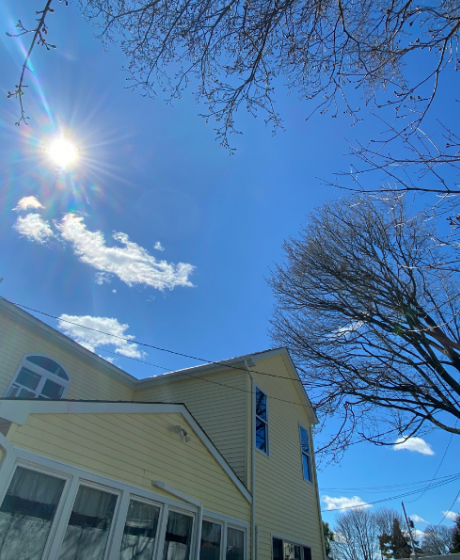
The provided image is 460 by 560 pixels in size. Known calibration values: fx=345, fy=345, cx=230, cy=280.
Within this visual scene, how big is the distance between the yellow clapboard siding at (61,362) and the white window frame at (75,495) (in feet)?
15.0

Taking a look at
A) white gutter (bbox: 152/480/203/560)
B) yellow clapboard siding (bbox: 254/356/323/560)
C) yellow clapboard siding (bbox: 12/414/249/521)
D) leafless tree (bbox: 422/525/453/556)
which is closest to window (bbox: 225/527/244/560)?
yellow clapboard siding (bbox: 12/414/249/521)

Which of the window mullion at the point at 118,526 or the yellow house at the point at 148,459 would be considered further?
the window mullion at the point at 118,526

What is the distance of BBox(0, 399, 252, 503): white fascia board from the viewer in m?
3.84

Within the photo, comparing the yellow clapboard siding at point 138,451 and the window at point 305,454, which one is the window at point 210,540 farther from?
the window at point 305,454

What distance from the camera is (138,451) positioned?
539 cm

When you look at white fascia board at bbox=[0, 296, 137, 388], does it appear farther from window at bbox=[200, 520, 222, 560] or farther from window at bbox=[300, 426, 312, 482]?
window at bbox=[300, 426, 312, 482]

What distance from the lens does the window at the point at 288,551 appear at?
8.42 meters

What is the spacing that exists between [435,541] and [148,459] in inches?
2493

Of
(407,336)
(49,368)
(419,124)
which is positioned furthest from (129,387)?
(419,124)

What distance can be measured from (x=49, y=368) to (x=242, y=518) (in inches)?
236

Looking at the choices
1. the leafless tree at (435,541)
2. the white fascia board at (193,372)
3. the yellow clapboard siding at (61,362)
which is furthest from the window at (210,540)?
the leafless tree at (435,541)

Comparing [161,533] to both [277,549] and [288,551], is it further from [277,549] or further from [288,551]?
[288,551]

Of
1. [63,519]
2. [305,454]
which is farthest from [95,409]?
[305,454]

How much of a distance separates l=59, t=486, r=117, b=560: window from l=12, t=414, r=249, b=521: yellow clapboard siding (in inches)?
12.1
